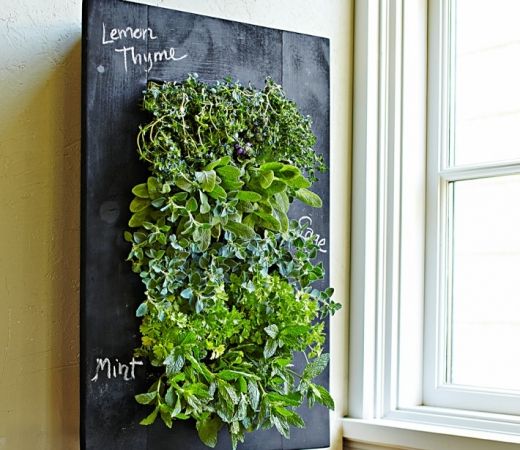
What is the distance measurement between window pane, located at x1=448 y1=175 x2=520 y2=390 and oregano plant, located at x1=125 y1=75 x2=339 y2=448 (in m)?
0.39

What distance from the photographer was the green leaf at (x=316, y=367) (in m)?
1.69

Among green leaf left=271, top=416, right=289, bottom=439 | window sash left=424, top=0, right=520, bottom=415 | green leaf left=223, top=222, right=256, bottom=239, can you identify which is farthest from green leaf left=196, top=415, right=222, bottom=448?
window sash left=424, top=0, right=520, bottom=415

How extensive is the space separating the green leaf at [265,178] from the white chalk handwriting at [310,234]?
0.18 metres

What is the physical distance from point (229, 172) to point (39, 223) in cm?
34

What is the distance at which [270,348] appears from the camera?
1609mm

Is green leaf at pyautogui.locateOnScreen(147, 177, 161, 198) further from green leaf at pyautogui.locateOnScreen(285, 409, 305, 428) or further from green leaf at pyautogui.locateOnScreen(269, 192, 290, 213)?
green leaf at pyautogui.locateOnScreen(285, 409, 305, 428)

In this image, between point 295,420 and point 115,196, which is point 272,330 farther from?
Result: point 115,196

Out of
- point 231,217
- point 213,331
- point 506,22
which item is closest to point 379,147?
point 506,22

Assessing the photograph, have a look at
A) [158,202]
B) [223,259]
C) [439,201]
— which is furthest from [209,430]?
[439,201]

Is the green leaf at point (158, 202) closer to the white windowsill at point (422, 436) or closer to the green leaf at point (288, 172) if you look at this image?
the green leaf at point (288, 172)

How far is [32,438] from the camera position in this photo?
151 cm

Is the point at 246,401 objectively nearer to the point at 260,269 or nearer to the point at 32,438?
the point at 260,269

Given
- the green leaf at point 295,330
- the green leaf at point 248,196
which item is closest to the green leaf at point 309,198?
the green leaf at point 248,196

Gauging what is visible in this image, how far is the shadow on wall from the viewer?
1495 millimetres
